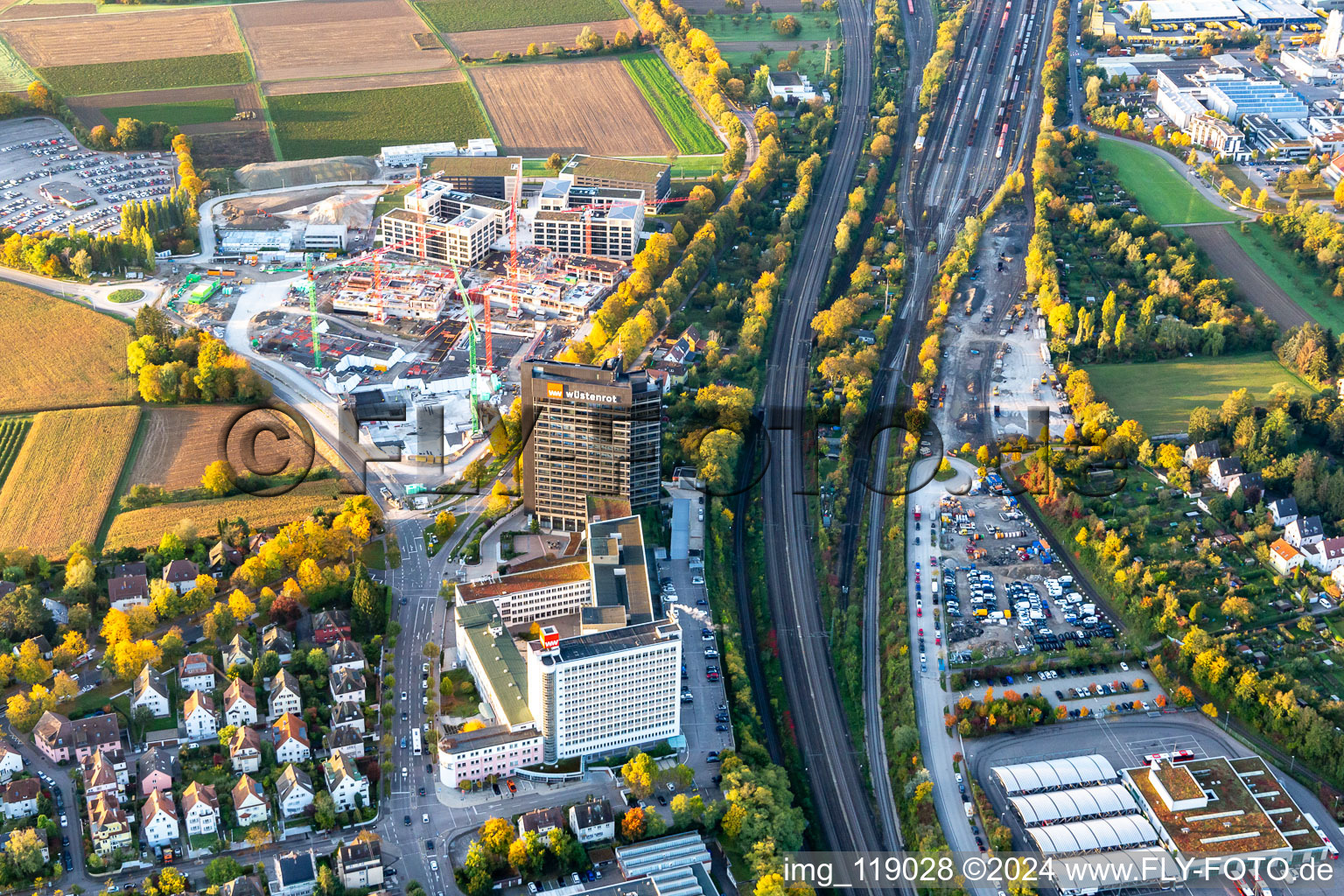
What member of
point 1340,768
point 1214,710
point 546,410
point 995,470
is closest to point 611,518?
point 546,410

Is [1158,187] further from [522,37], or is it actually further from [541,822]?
[541,822]

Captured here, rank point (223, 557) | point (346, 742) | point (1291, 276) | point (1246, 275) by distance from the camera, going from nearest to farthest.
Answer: point (346, 742)
point (223, 557)
point (1291, 276)
point (1246, 275)

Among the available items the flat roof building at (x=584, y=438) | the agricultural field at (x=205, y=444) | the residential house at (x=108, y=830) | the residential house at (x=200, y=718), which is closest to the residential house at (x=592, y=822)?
the residential house at (x=200, y=718)

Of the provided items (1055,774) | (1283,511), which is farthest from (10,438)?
(1283,511)

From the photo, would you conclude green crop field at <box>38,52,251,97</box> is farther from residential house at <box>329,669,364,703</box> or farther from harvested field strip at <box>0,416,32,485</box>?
residential house at <box>329,669,364,703</box>

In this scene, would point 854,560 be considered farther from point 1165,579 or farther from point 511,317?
point 511,317
